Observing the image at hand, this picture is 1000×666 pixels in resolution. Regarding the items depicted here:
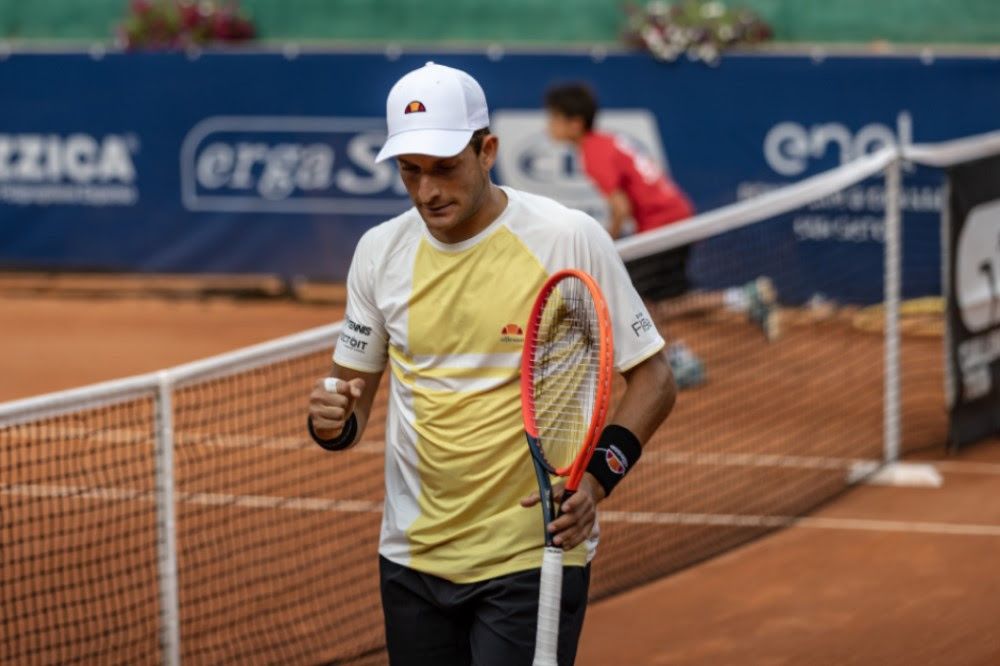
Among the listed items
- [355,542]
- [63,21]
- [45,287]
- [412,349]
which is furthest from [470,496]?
[63,21]

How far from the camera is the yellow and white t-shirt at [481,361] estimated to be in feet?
12.1

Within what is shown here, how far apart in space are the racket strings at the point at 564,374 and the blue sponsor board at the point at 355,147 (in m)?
8.25

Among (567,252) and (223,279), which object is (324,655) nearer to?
(567,252)

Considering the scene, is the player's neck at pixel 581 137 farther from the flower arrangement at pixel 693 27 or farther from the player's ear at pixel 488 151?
the player's ear at pixel 488 151

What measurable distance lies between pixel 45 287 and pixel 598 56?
597cm

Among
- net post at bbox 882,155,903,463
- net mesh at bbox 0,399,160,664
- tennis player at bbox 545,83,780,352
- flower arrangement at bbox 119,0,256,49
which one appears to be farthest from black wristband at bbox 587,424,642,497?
flower arrangement at bbox 119,0,256,49

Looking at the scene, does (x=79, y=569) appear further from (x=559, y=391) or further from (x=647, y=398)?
(x=647, y=398)

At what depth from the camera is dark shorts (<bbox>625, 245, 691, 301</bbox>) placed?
9.51 m

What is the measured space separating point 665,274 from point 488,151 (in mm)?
6066

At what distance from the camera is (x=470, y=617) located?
12.5ft

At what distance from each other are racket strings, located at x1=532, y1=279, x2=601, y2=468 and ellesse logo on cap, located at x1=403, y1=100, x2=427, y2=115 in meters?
0.49

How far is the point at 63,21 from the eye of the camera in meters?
20.1

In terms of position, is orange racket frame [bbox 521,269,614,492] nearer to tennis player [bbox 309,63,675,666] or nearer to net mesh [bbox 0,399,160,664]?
tennis player [bbox 309,63,675,666]

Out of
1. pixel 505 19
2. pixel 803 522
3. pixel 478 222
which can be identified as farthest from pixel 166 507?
pixel 505 19
